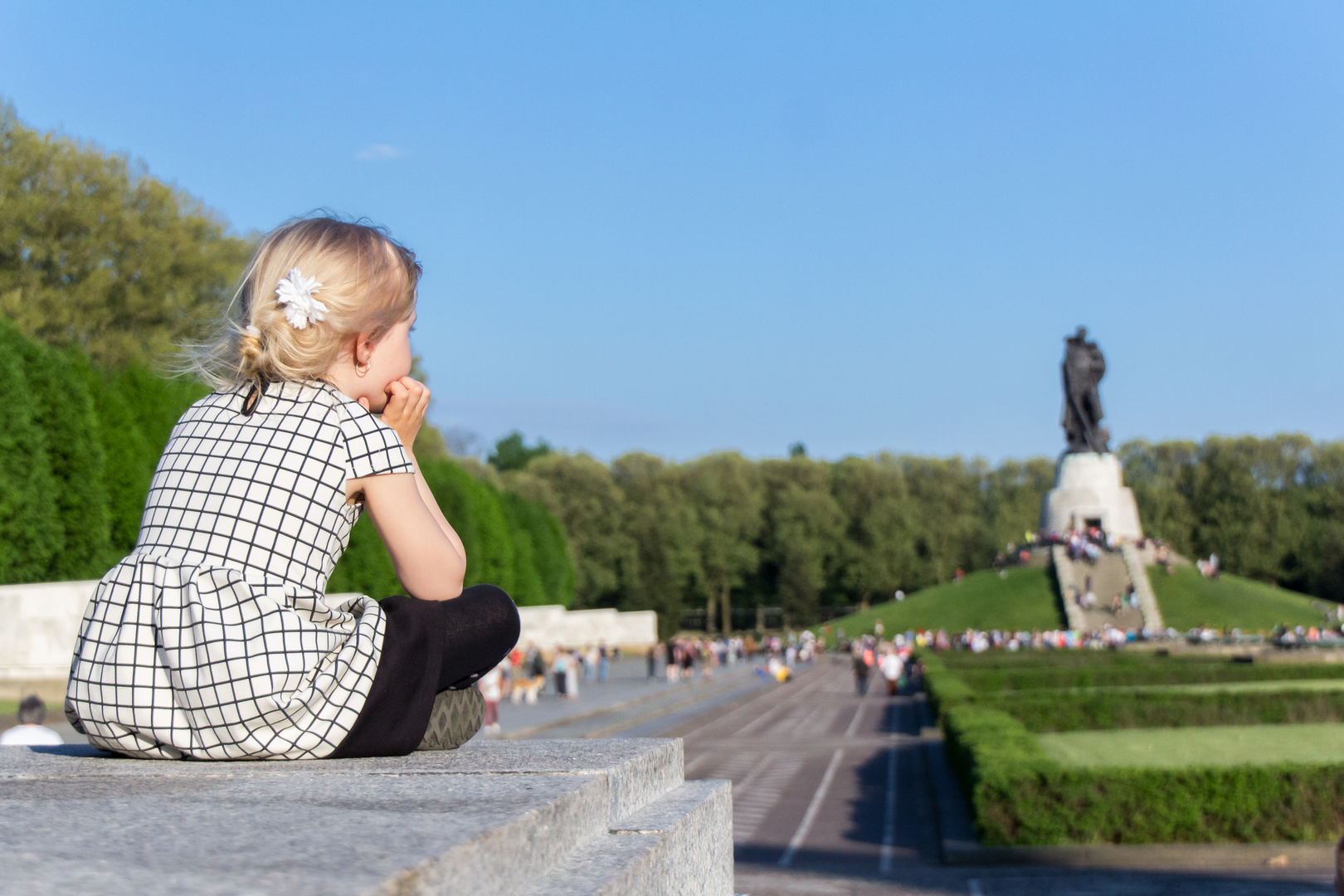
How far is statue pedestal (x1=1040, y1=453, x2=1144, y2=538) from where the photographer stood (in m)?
51.6

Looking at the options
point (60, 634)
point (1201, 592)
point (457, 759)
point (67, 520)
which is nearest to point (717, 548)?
point (1201, 592)

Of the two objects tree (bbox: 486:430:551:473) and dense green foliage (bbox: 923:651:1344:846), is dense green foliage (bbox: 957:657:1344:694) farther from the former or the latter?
tree (bbox: 486:430:551:473)

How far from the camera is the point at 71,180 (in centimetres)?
3534

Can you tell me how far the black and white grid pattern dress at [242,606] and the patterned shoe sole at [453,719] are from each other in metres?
0.28

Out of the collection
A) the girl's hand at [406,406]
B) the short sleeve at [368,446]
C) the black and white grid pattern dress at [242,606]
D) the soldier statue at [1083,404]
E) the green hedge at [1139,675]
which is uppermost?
the soldier statue at [1083,404]

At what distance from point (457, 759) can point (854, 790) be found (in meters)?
13.1

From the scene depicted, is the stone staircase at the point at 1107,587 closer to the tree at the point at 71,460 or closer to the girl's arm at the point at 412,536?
the tree at the point at 71,460

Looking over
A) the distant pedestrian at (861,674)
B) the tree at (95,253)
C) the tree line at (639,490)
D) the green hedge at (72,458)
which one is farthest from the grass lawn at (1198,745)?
the tree at (95,253)

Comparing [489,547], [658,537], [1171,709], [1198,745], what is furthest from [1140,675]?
[658,537]

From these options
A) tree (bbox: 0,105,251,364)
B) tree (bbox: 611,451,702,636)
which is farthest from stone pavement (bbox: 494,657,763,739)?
tree (bbox: 611,451,702,636)

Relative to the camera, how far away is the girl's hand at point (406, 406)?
2809mm

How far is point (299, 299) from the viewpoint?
2.55 meters

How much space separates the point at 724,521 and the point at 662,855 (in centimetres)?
7605

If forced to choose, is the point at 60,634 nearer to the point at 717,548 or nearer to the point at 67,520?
the point at 67,520
